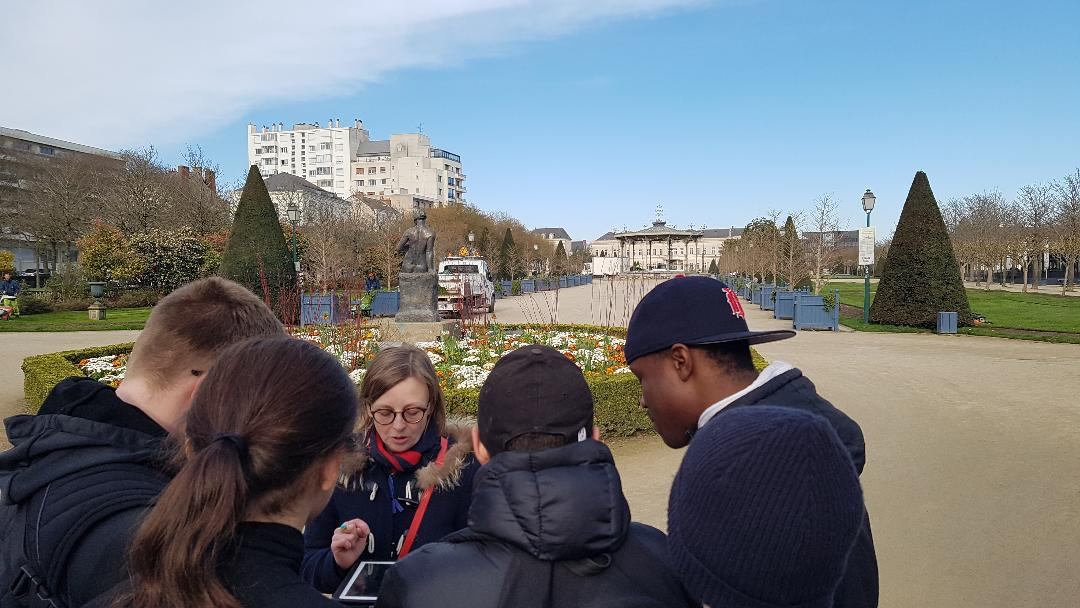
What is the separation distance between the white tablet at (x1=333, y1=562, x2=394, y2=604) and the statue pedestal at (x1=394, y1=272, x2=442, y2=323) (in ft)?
38.6

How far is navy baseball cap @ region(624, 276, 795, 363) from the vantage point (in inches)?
76.2

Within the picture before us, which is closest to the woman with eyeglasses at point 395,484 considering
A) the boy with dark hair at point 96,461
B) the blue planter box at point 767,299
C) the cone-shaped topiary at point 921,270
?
the boy with dark hair at point 96,461

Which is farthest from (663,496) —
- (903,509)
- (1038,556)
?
(1038,556)


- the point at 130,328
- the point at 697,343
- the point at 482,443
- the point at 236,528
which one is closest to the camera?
the point at 236,528

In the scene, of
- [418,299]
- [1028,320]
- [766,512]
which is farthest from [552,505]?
[1028,320]

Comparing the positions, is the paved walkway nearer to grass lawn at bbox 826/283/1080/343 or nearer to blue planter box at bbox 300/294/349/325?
grass lawn at bbox 826/283/1080/343

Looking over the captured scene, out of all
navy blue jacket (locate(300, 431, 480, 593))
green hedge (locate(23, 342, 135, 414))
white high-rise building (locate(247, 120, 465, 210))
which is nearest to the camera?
navy blue jacket (locate(300, 431, 480, 593))

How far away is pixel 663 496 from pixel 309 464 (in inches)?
191

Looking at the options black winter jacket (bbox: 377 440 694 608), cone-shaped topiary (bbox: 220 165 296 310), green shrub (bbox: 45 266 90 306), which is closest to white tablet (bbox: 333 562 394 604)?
black winter jacket (bbox: 377 440 694 608)

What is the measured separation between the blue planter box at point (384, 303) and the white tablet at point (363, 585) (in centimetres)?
2140

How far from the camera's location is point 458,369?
30.2 ft

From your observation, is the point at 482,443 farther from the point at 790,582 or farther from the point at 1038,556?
the point at 1038,556

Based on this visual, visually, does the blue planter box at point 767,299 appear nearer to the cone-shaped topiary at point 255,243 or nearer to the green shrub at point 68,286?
the cone-shaped topiary at point 255,243

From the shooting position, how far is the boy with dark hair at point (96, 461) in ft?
4.60
